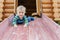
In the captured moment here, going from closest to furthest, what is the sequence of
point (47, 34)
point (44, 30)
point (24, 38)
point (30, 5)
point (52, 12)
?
point (24, 38)
point (47, 34)
point (44, 30)
point (52, 12)
point (30, 5)

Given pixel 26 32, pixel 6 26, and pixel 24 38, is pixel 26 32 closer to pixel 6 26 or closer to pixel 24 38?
pixel 24 38

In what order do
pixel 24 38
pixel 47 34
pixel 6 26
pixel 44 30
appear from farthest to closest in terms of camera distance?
pixel 6 26 < pixel 44 30 < pixel 47 34 < pixel 24 38

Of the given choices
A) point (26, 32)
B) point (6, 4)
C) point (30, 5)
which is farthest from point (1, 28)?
point (30, 5)

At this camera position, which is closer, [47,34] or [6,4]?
[47,34]

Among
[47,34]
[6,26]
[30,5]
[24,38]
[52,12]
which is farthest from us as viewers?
[30,5]

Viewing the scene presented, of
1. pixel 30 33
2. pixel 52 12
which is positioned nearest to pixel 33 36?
pixel 30 33

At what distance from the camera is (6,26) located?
272 cm

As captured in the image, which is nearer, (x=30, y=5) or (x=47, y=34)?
(x=47, y=34)

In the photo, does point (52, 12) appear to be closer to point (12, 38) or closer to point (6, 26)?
point (6, 26)

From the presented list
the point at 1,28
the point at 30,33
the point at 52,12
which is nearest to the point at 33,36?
the point at 30,33

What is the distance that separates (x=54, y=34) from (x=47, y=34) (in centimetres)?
9

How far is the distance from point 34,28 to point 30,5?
2985 mm

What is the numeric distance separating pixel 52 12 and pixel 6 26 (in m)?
2.35

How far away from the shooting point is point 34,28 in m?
2.61
